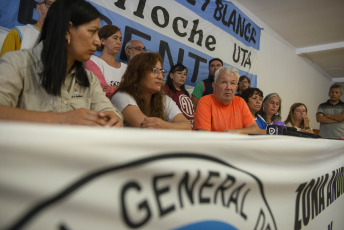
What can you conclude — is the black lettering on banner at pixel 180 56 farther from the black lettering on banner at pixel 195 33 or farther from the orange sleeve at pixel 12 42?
the orange sleeve at pixel 12 42

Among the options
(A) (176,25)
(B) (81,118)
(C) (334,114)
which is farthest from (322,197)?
(C) (334,114)

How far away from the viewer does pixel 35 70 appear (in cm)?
87

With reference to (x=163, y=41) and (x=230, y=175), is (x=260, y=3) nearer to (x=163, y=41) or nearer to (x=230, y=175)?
→ (x=163, y=41)

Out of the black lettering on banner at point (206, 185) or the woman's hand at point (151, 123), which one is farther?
the woman's hand at point (151, 123)

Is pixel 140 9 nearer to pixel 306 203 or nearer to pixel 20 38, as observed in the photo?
pixel 20 38

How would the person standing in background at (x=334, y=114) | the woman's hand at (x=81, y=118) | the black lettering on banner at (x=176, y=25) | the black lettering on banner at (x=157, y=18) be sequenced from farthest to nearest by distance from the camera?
the person standing in background at (x=334, y=114) < the black lettering on banner at (x=176, y=25) < the black lettering on banner at (x=157, y=18) < the woman's hand at (x=81, y=118)

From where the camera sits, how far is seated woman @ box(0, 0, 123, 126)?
74 cm

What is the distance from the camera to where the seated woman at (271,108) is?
8.97ft

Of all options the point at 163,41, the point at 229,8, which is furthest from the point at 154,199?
the point at 229,8

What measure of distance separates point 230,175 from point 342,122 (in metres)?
4.06

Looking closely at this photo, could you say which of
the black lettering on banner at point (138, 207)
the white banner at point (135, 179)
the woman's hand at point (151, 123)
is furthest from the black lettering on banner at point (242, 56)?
the black lettering on banner at point (138, 207)

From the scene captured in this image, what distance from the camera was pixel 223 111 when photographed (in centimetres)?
186

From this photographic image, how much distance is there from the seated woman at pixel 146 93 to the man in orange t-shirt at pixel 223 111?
27 centimetres

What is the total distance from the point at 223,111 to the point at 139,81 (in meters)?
0.75
